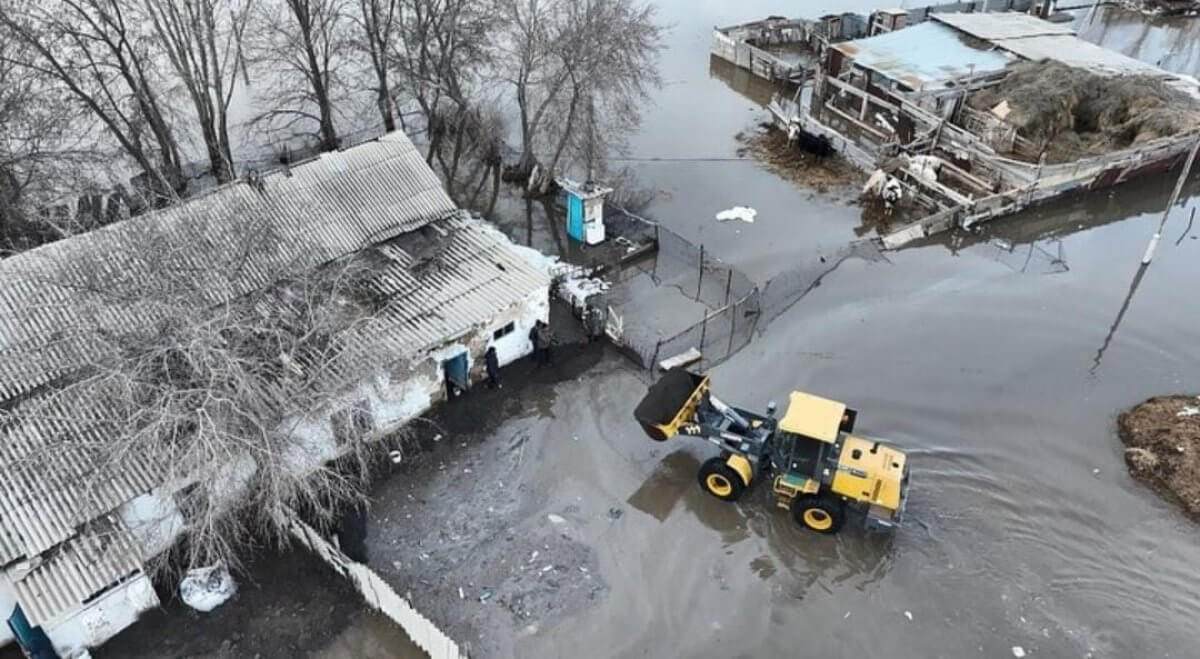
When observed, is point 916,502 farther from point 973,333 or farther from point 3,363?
point 3,363

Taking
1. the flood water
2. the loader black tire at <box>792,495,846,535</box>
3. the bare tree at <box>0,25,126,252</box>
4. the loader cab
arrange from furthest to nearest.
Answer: the bare tree at <box>0,25,126,252</box> < the loader black tire at <box>792,495,846,535</box> < the loader cab < the flood water

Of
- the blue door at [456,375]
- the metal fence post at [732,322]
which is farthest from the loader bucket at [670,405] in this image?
the blue door at [456,375]

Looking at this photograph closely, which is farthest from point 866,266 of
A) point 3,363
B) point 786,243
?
point 3,363

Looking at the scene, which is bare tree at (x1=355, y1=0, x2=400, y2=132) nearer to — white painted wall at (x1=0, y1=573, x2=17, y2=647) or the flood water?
the flood water

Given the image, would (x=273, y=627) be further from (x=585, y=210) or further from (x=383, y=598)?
(x=585, y=210)

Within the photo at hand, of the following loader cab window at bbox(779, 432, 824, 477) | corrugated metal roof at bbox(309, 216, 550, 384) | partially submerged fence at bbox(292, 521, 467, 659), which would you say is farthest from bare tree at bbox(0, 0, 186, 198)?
loader cab window at bbox(779, 432, 824, 477)

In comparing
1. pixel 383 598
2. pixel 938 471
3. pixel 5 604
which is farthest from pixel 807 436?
pixel 5 604

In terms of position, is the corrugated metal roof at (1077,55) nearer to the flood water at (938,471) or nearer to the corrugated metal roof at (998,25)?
the corrugated metal roof at (998,25)
